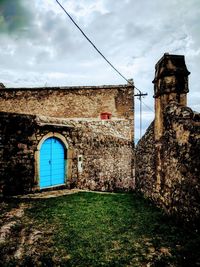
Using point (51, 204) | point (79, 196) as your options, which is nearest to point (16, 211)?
point (51, 204)

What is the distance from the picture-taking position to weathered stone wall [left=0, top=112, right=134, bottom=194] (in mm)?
→ 7816

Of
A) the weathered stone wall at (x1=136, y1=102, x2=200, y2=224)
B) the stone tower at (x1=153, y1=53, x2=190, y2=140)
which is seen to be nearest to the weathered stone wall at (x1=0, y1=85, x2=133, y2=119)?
the weathered stone wall at (x1=136, y1=102, x2=200, y2=224)

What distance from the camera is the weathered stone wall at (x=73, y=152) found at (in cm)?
782

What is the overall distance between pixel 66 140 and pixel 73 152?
627 mm

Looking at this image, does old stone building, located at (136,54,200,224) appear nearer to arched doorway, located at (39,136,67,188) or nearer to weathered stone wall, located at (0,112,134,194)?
weathered stone wall, located at (0,112,134,194)

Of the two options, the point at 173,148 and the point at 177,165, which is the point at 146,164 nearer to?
the point at 173,148

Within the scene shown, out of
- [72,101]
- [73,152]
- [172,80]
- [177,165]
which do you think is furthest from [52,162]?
[72,101]

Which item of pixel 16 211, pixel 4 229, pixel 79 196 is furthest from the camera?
pixel 79 196

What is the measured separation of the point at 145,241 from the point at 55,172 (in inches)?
221

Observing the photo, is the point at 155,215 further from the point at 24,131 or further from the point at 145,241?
the point at 24,131

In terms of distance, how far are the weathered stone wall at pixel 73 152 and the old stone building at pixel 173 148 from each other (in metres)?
3.41

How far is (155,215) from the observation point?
5.83m

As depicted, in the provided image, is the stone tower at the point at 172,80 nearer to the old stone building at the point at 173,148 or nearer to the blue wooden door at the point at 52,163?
the old stone building at the point at 173,148

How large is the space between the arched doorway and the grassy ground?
2269mm
